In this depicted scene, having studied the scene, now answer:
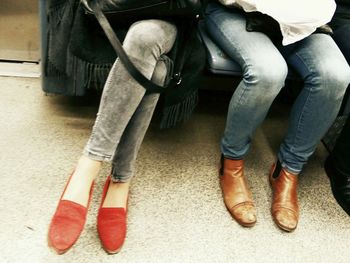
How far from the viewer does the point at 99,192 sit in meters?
1.15

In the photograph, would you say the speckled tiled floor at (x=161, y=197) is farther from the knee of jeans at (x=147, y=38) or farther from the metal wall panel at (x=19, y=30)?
the knee of jeans at (x=147, y=38)

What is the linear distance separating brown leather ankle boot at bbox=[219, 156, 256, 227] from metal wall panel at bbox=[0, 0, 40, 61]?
1155 mm

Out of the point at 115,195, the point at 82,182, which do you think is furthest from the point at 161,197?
the point at 82,182

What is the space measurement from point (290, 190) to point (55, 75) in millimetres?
834

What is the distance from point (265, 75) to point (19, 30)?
1464 millimetres

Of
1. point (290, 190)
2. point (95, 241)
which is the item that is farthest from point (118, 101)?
point (290, 190)

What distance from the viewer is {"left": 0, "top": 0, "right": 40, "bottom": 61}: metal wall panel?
1.85 m

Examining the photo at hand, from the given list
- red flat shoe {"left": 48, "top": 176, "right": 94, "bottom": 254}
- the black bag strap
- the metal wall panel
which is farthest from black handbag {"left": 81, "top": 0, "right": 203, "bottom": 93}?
the metal wall panel

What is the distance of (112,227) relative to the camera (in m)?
0.98

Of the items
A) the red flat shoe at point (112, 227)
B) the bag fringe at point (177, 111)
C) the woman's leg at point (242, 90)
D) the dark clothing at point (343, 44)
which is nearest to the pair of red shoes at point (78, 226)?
the red flat shoe at point (112, 227)

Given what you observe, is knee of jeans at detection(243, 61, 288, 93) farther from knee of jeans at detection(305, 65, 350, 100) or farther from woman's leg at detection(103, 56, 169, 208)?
woman's leg at detection(103, 56, 169, 208)

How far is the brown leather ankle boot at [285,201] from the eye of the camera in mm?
1119

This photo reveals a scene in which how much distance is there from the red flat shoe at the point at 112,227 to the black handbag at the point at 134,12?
339mm

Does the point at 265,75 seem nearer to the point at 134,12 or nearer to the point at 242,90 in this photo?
the point at 242,90
